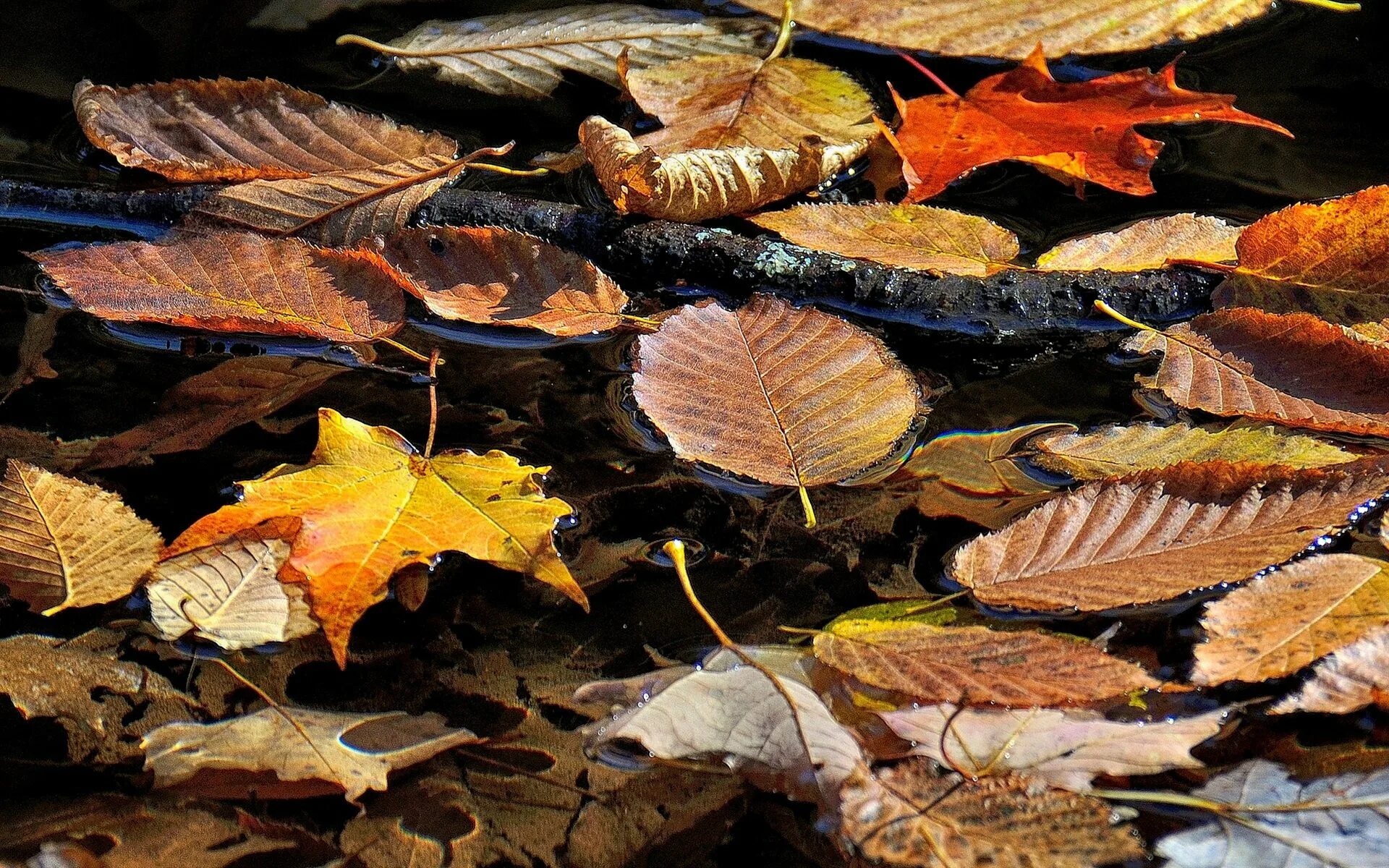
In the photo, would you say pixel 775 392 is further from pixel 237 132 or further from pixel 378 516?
pixel 237 132

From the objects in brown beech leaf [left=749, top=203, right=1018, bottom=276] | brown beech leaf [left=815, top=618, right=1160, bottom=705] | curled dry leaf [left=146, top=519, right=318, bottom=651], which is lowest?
curled dry leaf [left=146, top=519, right=318, bottom=651]

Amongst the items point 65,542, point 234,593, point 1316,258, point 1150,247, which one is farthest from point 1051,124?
point 65,542

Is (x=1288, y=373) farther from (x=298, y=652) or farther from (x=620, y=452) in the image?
(x=298, y=652)

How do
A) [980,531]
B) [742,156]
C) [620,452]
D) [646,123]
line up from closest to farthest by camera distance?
[980,531], [620,452], [742,156], [646,123]

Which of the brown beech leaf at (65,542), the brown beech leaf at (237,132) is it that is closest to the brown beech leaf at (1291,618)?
the brown beech leaf at (65,542)

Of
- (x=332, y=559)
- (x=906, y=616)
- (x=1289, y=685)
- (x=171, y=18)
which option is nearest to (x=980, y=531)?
(x=906, y=616)

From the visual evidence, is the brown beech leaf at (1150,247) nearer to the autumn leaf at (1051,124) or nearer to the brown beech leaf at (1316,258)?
the brown beech leaf at (1316,258)

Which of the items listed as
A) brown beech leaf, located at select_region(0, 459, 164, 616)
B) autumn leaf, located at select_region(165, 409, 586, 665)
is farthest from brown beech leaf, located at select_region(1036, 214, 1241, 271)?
brown beech leaf, located at select_region(0, 459, 164, 616)

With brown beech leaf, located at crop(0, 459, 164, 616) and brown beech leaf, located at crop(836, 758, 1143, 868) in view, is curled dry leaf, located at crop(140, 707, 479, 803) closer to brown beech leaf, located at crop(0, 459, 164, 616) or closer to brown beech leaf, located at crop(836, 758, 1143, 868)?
brown beech leaf, located at crop(0, 459, 164, 616)
